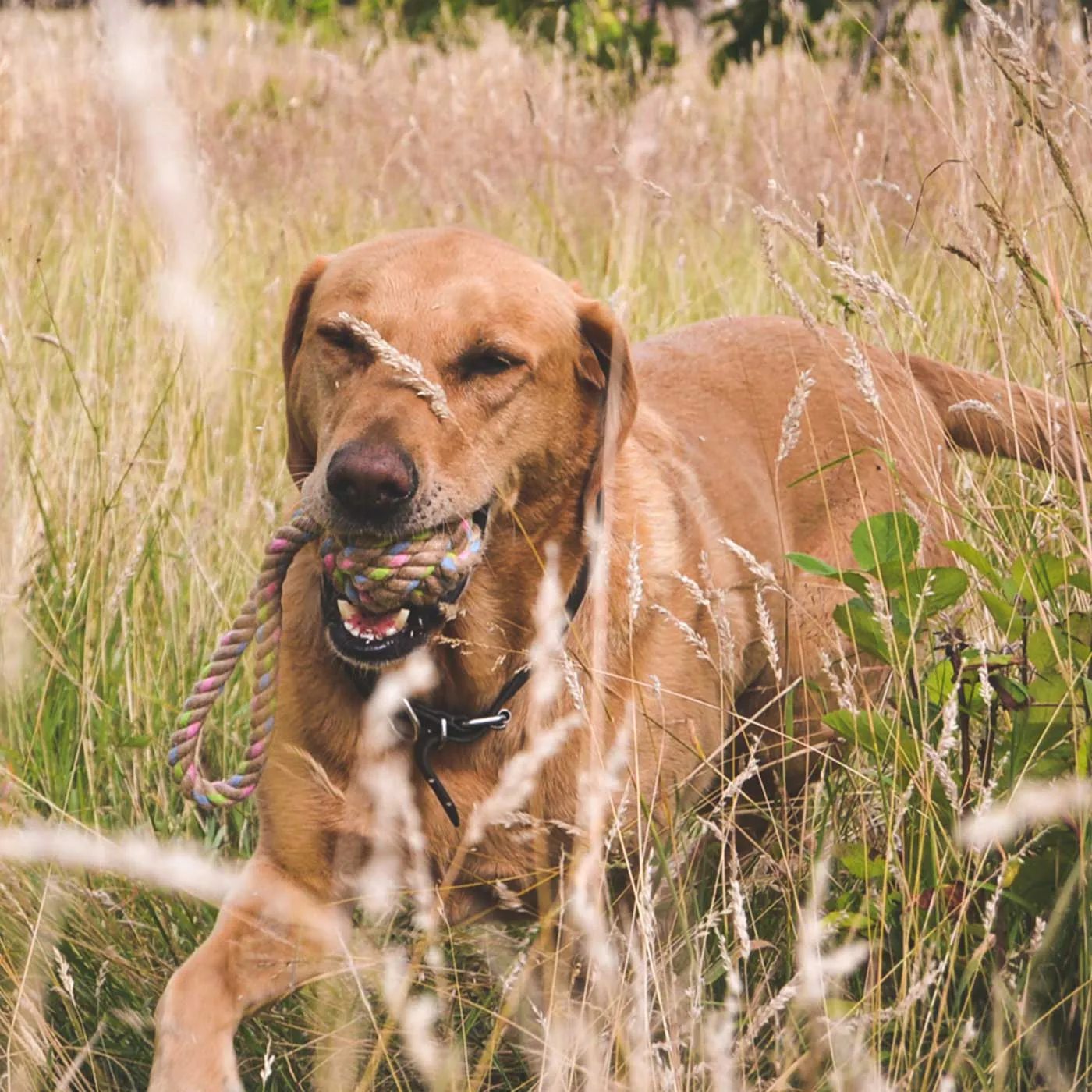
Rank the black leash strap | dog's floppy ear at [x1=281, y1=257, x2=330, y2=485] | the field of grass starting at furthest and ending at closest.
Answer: dog's floppy ear at [x1=281, y1=257, x2=330, y2=485]
the black leash strap
the field of grass

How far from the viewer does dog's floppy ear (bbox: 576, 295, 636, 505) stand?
266cm

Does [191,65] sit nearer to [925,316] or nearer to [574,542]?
[925,316]

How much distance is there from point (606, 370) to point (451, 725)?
2.54 ft

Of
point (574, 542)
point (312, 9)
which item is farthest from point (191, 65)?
point (574, 542)

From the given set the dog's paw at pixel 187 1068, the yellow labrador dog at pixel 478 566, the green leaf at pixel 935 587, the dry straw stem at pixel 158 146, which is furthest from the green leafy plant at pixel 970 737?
the dry straw stem at pixel 158 146

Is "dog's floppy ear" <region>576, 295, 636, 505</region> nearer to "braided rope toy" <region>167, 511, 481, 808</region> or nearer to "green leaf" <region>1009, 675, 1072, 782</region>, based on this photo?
"braided rope toy" <region>167, 511, 481, 808</region>

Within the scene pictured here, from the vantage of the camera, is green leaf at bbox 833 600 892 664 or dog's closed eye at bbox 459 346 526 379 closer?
green leaf at bbox 833 600 892 664

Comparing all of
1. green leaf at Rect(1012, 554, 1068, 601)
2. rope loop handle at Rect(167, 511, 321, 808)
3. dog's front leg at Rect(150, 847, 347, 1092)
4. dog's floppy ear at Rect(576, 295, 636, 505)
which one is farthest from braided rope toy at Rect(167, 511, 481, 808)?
green leaf at Rect(1012, 554, 1068, 601)

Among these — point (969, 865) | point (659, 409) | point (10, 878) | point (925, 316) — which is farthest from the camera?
point (925, 316)

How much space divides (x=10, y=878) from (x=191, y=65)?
6710 millimetres

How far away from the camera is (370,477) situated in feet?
7.55

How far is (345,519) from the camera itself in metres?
2.37

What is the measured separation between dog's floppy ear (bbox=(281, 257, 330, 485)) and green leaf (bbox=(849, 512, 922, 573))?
45.9 inches

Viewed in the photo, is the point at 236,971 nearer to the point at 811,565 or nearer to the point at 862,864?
the point at 862,864
